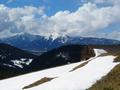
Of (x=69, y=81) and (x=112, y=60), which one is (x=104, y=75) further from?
(x=112, y=60)

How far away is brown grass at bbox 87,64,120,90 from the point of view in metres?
27.9

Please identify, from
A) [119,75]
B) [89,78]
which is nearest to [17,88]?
[89,78]

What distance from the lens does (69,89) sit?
3120cm

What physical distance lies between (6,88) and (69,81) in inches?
755

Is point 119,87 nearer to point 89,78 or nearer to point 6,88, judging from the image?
point 89,78

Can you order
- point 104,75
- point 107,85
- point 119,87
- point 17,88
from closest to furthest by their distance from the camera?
point 119,87
point 107,85
point 104,75
point 17,88

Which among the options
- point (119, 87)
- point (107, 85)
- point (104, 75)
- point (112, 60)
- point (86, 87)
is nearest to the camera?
point (119, 87)

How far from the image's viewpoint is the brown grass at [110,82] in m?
27.9

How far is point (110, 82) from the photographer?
98.7 feet

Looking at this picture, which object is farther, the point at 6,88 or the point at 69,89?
the point at 6,88

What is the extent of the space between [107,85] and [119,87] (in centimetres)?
192

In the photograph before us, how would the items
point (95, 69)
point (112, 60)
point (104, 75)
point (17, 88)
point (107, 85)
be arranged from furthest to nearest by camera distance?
point (17, 88) → point (112, 60) → point (95, 69) → point (104, 75) → point (107, 85)

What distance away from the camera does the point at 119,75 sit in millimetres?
31531

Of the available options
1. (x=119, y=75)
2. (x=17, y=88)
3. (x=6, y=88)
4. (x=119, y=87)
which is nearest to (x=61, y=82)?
(x=119, y=75)
